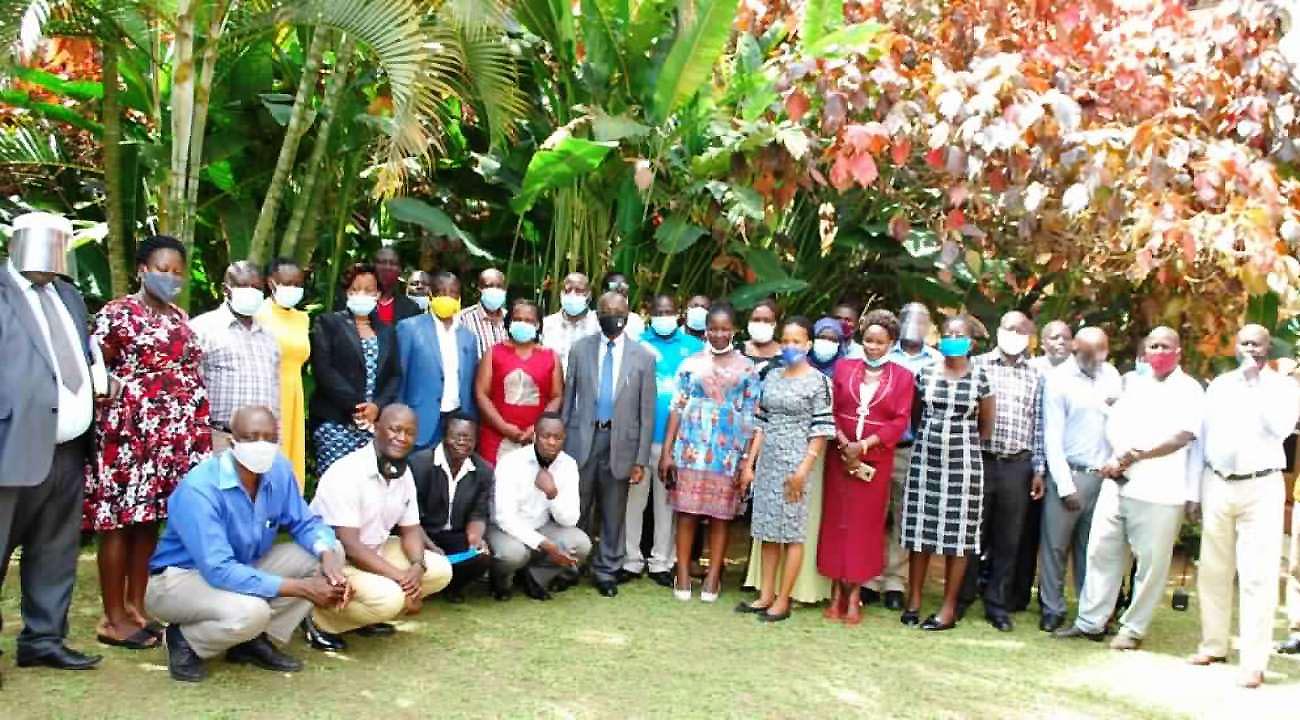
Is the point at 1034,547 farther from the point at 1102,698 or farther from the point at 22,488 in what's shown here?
the point at 22,488

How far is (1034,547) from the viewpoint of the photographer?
6387 millimetres

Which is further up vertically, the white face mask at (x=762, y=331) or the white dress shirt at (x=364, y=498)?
the white face mask at (x=762, y=331)

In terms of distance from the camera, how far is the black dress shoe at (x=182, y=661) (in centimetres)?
441

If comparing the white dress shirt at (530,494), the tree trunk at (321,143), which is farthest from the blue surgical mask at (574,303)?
the tree trunk at (321,143)

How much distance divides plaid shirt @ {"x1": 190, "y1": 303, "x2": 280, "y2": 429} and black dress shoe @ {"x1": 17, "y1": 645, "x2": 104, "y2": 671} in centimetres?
115

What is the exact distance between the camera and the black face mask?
250 inches

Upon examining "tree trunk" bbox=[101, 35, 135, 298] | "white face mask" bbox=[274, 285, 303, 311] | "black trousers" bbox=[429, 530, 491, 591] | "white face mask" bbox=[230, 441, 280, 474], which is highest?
"tree trunk" bbox=[101, 35, 135, 298]

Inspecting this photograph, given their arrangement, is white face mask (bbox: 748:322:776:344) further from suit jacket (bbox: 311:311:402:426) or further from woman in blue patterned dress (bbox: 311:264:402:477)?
suit jacket (bbox: 311:311:402:426)

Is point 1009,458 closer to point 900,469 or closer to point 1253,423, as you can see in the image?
point 900,469

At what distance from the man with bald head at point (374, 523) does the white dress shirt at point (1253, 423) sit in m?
3.66

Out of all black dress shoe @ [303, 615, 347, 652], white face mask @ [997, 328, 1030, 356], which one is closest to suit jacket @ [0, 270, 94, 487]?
black dress shoe @ [303, 615, 347, 652]

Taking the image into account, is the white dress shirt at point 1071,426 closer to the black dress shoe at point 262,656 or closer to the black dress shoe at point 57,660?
the black dress shoe at point 262,656

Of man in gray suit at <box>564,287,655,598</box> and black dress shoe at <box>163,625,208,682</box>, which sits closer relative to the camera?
black dress shoe at <box>163,625,208,682</box>

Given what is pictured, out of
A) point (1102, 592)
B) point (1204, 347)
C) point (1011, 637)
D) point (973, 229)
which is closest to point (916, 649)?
point (1011, 637)
